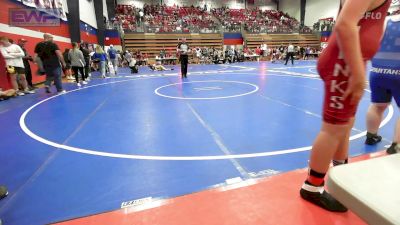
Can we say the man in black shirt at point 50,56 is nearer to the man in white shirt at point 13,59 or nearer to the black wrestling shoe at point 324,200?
the man in white shirt at point 13,59

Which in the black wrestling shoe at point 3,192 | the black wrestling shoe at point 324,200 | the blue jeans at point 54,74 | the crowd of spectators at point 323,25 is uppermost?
the crowd of spectators at point 323,25

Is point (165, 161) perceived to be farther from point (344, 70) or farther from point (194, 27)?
point (194, 27)

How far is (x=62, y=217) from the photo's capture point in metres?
2.02

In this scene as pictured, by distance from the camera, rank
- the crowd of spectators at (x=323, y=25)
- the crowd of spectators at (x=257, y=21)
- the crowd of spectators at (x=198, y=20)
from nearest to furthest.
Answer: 1. the crowd of spectators at (x=198, y=20)
2. the crowd of spectators at (x=257, y=21)
3. the crowd of spectators at (x=323, y=25)

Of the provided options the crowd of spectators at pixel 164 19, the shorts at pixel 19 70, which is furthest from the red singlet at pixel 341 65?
the crowd of spectators at pixel 164 19

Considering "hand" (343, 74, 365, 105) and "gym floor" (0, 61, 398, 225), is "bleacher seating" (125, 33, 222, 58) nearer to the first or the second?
"gym floor" (0, 61, 398, 225)

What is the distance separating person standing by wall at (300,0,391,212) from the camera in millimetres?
1352

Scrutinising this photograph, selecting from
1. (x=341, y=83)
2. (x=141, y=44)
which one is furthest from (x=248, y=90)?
(x=141, y=44)

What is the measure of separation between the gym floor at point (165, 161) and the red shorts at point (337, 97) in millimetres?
681

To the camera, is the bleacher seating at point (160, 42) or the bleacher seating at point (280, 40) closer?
the bleacher seating at point (160, 42)

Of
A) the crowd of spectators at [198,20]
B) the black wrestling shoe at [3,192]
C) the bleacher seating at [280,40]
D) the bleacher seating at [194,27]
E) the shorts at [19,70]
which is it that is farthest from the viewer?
A: the bleacher seating at [280,40]

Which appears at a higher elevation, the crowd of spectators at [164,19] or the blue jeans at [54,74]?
the crowd of spectators at [164,19]

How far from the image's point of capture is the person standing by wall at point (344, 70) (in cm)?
135

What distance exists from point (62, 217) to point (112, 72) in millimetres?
13031
